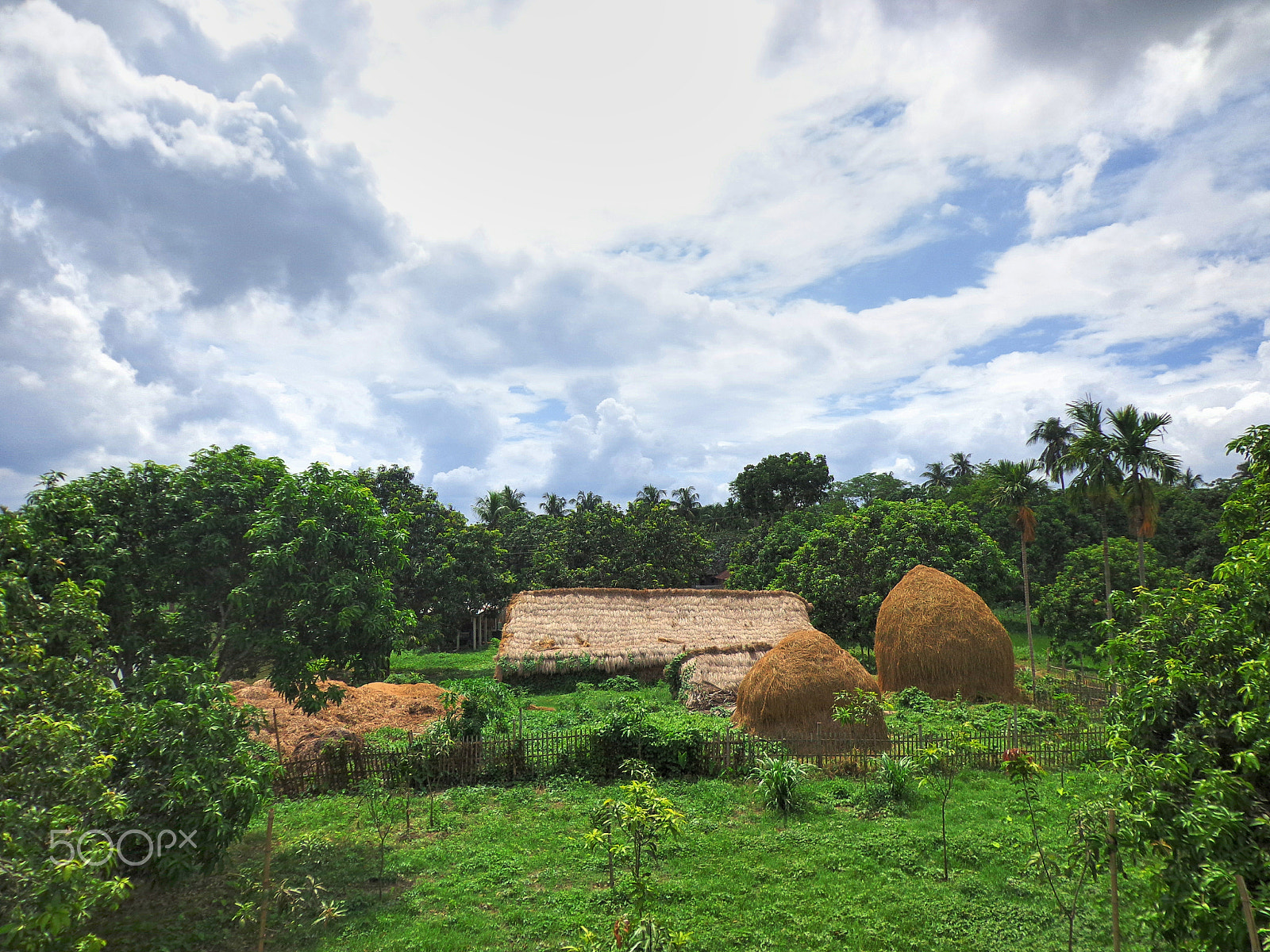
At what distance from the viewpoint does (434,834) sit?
1118 centimetres

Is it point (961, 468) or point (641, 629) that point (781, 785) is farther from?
point (961, 468)

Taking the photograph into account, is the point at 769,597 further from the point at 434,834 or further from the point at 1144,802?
the point at 1144,802

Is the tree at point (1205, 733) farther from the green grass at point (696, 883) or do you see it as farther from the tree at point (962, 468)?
the tree at point (962, 468)

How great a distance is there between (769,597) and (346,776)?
20836 mm

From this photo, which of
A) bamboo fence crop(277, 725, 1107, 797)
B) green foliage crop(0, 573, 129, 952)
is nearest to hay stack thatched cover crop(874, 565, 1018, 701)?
bamboo fence crop(277, 725, 1107, 797)

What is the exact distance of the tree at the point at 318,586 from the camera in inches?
422

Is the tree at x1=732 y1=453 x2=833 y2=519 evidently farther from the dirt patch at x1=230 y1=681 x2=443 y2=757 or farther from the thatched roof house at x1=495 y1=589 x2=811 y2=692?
the dirt patch at x1=230 y1=681 x2=443 y2=757

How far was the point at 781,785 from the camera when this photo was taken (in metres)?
11.6

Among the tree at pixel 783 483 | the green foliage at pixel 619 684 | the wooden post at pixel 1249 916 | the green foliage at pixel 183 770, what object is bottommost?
the green foliage at pixel 619 684

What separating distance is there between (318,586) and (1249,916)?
1155 centimetres

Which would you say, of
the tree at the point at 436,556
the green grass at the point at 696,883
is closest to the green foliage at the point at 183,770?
the green grass at the point at 696,883

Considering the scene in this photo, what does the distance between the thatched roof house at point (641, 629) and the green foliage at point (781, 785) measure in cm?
998

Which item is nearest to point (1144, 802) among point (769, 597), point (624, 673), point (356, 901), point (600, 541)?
point (356, 901)

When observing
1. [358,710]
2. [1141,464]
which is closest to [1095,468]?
[1141,464]
